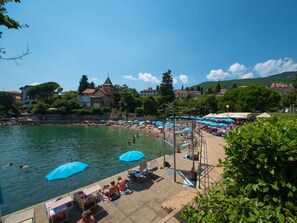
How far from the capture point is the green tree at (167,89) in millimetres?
63031

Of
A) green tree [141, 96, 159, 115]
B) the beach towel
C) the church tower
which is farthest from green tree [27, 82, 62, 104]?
the beach towel

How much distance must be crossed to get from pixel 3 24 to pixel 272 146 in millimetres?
9022

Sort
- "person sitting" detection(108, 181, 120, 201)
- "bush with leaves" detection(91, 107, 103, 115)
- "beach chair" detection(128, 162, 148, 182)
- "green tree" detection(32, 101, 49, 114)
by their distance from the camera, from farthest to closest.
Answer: "bush with leaves" detection(91, 107, 103, 115), "green tree" detection(32, 101, 49, 114), "beach chair" detection(128, 162, 148, 182), "person sitting" detection(108, 181, 120, 201)

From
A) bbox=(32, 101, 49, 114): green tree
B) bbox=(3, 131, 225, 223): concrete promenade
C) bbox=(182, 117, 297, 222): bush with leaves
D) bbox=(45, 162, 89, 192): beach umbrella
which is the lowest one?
bbox=(3, 131, 225, 223): concrete promenade

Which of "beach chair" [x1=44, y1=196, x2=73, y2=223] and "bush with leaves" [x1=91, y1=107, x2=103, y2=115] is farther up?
"bush with leaves" [x1=91, y1=107, x2=103, y2=115]

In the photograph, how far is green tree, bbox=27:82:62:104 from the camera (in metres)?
76.6

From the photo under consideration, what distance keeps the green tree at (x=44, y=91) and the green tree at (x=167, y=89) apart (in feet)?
174

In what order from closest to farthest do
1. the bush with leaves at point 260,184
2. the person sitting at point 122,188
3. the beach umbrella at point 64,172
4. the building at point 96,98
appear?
the bush with leaves at point 260,184 → the beach umbrella at point 64,172 → the person sitting at point 122,188 → the building at point 96,98

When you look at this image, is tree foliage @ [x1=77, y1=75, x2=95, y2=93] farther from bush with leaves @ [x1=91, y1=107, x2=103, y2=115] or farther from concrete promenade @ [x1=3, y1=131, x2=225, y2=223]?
concrete promenade @ [x1=3, y1=131, x2=225, y2=223]

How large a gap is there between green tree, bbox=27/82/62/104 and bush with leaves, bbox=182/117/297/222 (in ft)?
285

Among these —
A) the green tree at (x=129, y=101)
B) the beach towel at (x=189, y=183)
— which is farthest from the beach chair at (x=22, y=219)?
the green tree at (x=129, y=101)

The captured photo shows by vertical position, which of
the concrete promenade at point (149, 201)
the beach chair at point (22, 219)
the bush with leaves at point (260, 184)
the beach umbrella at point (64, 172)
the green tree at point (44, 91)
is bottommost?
the concrete promenade at point (149, 201)

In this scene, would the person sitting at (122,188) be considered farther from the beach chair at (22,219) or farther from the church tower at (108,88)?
the church tower at (108,88)

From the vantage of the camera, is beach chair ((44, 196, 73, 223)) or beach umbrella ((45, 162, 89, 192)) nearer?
beach chair ((44, 196, 73, 223))
